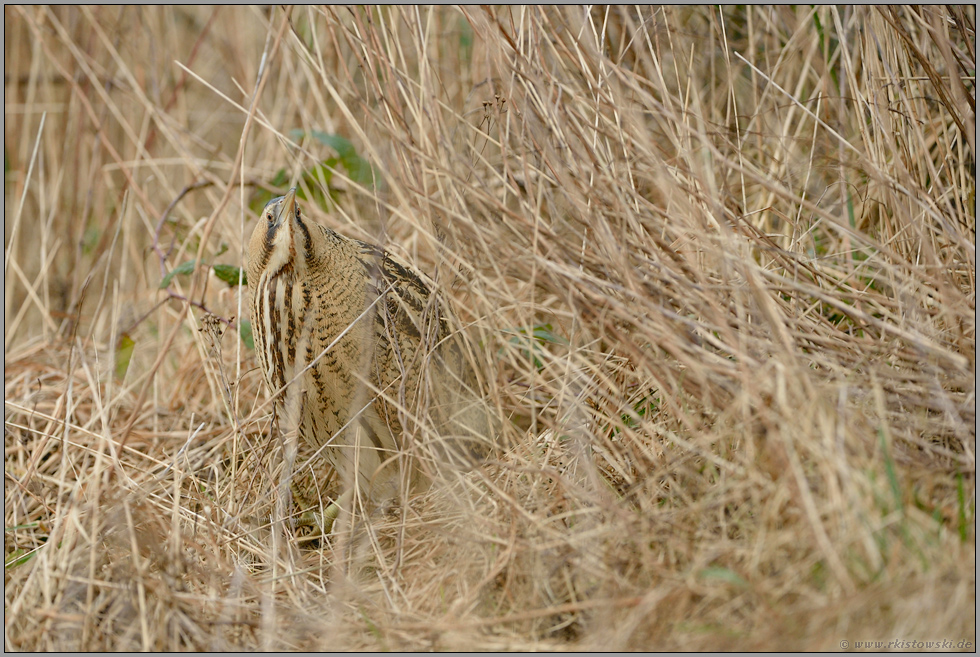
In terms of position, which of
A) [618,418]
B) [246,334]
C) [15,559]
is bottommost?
[15,559]

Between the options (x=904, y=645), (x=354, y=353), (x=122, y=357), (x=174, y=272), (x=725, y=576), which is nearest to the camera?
(x=904, y=645)

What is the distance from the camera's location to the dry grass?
4.39ft

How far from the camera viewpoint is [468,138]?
2.19 m

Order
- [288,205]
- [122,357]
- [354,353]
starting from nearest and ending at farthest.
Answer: [288,205], [354,353], [122,357]

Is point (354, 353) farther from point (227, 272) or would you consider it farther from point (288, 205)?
point (227, 272)

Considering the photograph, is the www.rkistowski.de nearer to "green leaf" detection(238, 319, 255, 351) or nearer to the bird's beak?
the bird's beak

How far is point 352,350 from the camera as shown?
2051mm

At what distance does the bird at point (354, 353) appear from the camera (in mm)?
1989

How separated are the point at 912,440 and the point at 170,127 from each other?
2994 mm

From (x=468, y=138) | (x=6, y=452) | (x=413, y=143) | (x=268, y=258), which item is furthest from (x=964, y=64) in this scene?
(x=6, y=452)

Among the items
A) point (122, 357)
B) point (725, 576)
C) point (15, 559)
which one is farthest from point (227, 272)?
point (725, 576)

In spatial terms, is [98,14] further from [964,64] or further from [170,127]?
[964,64]

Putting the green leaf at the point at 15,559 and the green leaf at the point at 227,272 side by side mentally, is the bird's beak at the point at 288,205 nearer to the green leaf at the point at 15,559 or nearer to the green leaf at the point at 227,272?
the green leaf at the point at 227,272

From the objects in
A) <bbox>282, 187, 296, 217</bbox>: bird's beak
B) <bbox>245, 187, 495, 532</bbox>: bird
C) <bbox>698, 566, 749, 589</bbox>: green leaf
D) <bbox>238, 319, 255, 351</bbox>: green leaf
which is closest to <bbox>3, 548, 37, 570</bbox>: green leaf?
<bbox>245, 187, 495, 532</bbox>: bird
